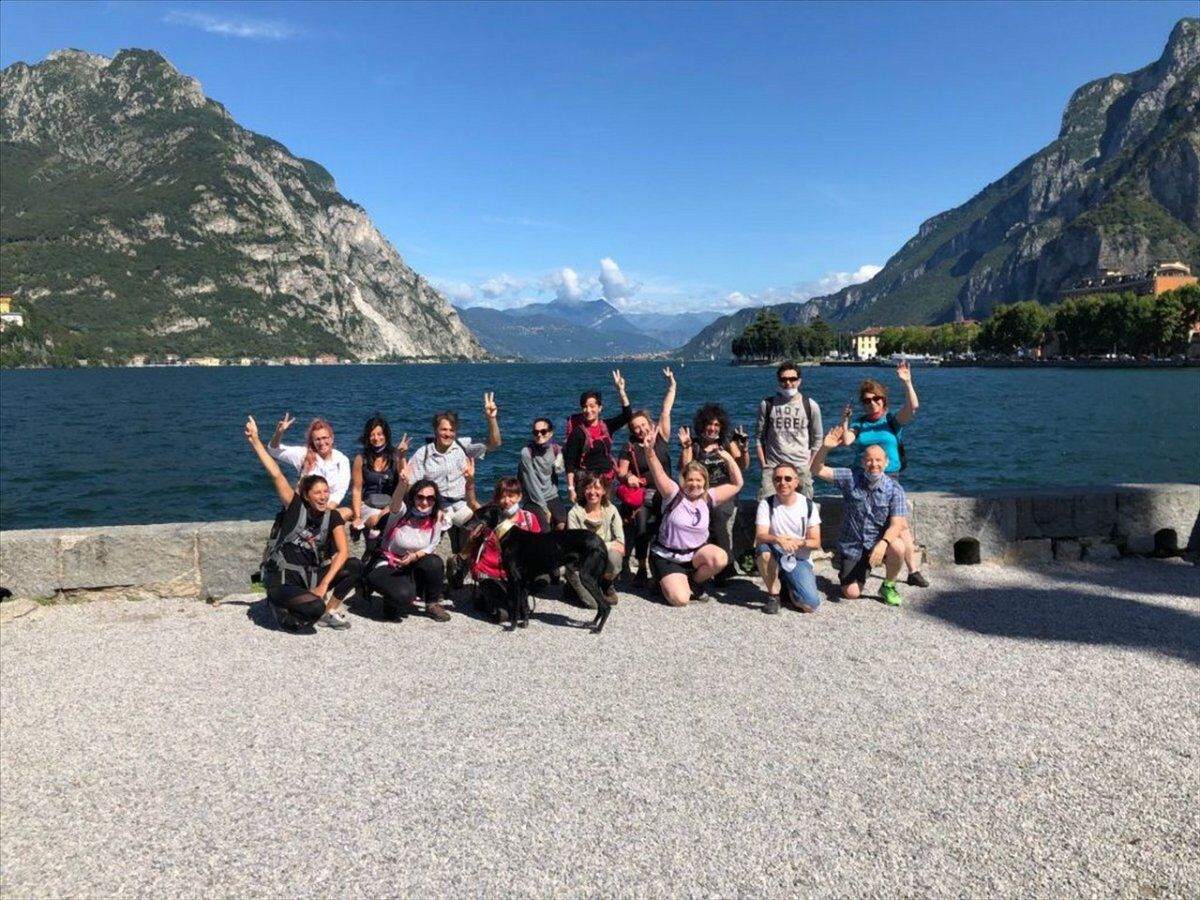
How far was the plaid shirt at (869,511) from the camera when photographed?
7680mm

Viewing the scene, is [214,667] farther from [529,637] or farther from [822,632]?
[822,632]

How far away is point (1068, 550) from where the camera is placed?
8.84 m

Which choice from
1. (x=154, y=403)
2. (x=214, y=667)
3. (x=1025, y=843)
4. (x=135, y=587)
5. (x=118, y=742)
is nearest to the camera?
(x=1025, y=843)

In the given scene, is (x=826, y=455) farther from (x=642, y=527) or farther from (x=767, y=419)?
(x=642, y=527)

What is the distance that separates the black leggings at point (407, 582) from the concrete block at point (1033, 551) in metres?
6.18

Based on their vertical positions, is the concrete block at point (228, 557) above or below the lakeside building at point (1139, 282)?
below

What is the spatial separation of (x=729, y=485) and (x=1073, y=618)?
10.5 feet

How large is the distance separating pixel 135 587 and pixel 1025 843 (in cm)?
764

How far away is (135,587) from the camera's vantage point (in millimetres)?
7754

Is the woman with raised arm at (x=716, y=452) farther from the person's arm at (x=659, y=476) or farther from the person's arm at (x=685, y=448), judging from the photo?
the person's arm at (x=659, y=476)

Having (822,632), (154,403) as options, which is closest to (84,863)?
(822,632)

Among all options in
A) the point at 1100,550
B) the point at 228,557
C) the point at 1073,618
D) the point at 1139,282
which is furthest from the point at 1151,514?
the point at 1139,282

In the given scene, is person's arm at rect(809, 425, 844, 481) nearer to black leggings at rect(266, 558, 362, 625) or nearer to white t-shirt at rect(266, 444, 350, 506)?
white t-shirt at rect(266, 444, 350, 506)

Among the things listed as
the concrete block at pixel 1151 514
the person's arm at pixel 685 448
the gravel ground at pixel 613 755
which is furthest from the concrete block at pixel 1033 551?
the person's arm at pixel 685 448
